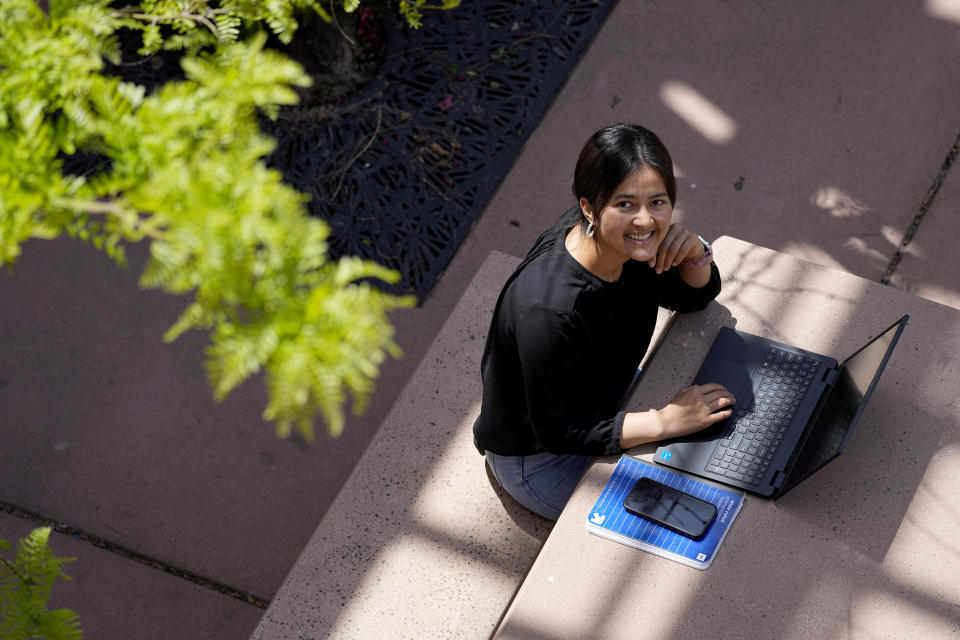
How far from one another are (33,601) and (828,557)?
158cm

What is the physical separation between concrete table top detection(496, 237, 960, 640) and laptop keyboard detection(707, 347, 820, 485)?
0.29 ft

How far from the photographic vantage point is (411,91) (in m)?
3.83

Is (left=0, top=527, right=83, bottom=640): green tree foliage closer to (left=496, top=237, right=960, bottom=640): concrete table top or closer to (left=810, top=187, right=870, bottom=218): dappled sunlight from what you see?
(left=496, top=237, right=960, bottom=640): concrete table top

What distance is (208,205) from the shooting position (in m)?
0.99

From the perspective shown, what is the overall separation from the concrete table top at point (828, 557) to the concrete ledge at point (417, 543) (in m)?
0.41

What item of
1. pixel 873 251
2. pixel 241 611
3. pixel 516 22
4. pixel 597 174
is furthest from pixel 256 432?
pixel 873 251

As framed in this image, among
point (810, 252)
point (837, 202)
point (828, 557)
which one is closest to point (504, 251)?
point (810, 252)

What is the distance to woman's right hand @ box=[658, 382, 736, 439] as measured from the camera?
6.88ft

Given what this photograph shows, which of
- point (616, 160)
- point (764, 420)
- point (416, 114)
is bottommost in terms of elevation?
point (416, 114)

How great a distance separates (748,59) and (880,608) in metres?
2.55

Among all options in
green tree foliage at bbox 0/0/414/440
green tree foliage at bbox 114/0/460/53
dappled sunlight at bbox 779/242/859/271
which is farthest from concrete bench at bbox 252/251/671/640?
green tree foliage at bbox 0/0/414/440

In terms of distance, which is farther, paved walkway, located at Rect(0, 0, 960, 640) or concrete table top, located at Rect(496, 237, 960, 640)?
paved walkway, located at Rect(0, 0, 960, 640)

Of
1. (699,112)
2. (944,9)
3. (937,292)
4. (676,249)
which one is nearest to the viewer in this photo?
(676,249)

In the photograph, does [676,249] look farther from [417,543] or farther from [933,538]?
[417,543]
